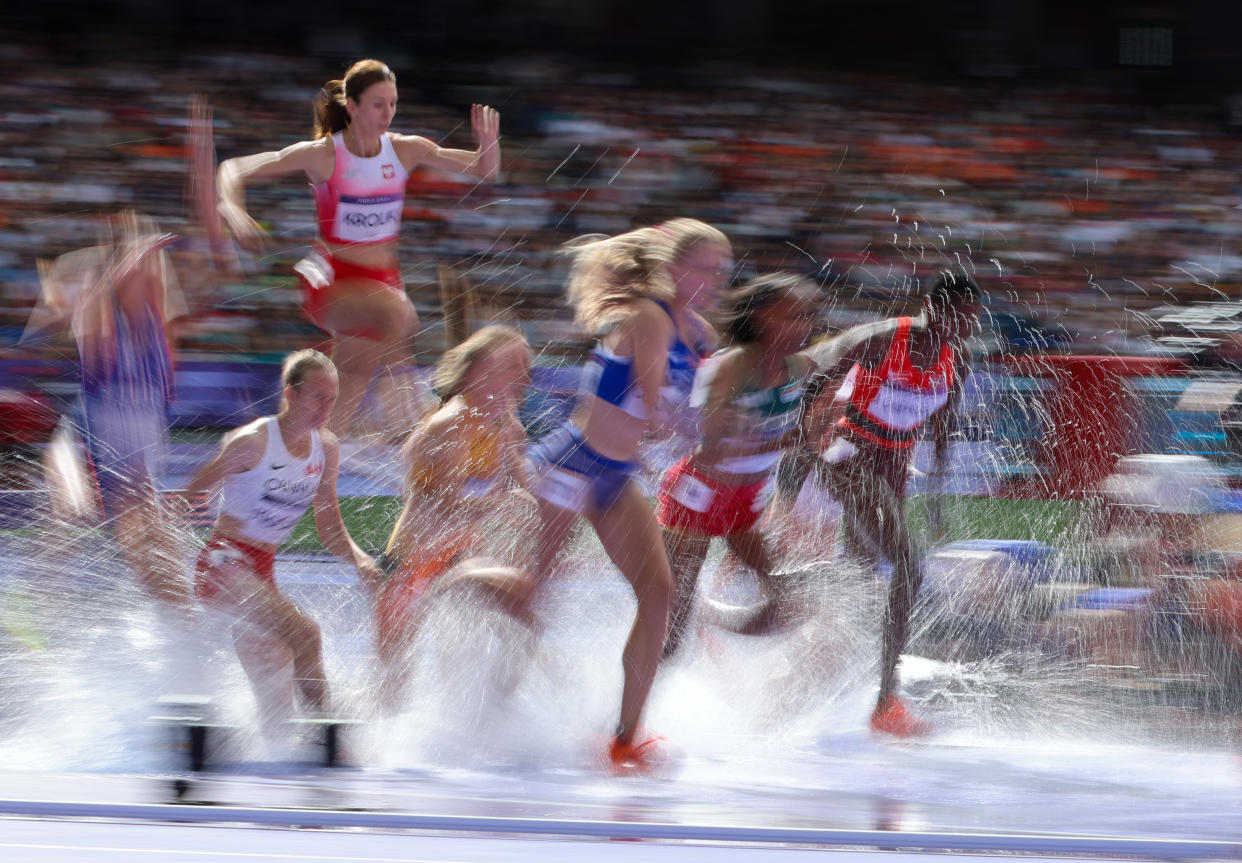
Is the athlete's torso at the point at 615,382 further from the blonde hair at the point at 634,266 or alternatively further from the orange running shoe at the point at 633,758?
the orange running shoe at the point at 633,758

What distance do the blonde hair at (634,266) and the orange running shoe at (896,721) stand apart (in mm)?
1203

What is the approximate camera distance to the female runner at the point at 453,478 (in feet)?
10.2

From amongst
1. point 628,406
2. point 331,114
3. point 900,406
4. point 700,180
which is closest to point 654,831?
point 628,406

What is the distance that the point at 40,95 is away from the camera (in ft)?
24.0

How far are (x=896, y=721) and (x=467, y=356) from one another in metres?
1.31

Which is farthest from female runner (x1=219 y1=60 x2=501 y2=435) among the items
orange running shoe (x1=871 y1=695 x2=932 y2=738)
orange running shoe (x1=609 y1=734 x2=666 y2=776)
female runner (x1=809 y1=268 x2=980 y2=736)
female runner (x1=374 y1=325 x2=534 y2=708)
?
orange running shoe (x1=871 y1=695 x2=932 y2=738)

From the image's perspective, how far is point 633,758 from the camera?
2826 millimetres

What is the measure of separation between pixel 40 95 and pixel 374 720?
18.1 ft

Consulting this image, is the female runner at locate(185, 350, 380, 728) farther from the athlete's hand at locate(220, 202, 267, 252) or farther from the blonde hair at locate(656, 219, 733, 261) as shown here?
the blonde hair at locate(656, 219, 733, 261)

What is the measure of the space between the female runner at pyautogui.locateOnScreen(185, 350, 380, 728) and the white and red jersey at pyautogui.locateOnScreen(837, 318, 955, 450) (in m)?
1.24

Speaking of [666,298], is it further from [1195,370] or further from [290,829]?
[1195,370]

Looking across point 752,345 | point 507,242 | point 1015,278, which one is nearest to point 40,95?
point 507,242

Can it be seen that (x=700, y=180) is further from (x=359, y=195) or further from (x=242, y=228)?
(x=242, y=228)

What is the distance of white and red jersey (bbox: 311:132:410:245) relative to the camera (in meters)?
3.55
